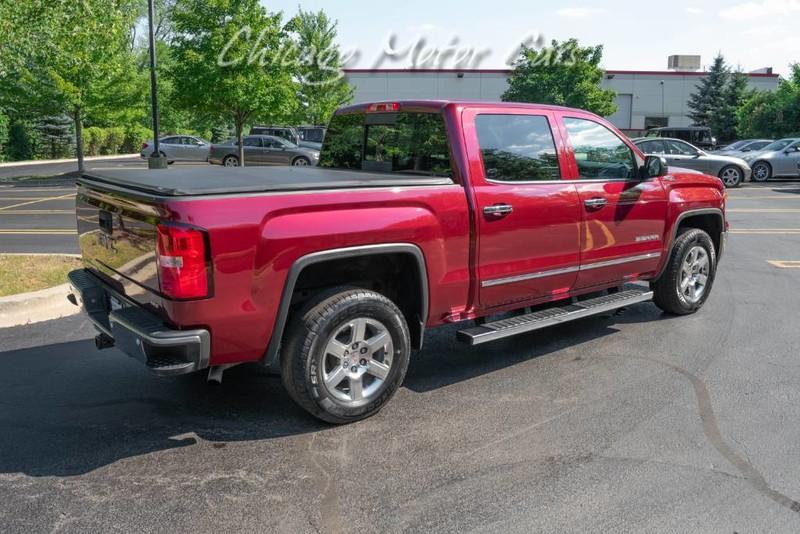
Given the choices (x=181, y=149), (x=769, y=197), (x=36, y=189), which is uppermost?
(x=181, y=149)

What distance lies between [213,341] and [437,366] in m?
2.16

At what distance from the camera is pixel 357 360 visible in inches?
166

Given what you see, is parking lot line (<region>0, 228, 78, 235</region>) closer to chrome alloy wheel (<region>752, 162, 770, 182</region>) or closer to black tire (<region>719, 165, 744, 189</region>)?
black tire (<region>719, 165, 744, 189</region>)

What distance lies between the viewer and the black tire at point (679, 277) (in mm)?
6398

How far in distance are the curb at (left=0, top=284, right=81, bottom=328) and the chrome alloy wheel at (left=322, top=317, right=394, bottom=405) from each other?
3.58 meters

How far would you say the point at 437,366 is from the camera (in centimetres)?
538

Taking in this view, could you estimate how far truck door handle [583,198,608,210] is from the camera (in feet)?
17.4

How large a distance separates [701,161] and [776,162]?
397 centimetres

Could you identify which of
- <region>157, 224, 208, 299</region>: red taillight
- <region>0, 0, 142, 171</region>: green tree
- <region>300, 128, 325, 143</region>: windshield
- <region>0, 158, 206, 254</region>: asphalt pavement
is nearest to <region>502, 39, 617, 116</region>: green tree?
<region>300, 128, 325, 143</region>: windshield

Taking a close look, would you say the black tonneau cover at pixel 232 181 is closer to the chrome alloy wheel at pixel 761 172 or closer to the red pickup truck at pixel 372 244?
the red pickup truck at pixel 372 244

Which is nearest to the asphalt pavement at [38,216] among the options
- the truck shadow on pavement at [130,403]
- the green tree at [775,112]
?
the truck shadow on pavement at [130,403]

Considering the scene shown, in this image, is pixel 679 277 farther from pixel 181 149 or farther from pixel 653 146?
pixel 181 149

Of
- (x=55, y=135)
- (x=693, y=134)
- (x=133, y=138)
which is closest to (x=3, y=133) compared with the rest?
(x=55, y=135)

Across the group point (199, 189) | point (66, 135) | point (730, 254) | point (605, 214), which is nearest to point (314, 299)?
point (199, 189)
